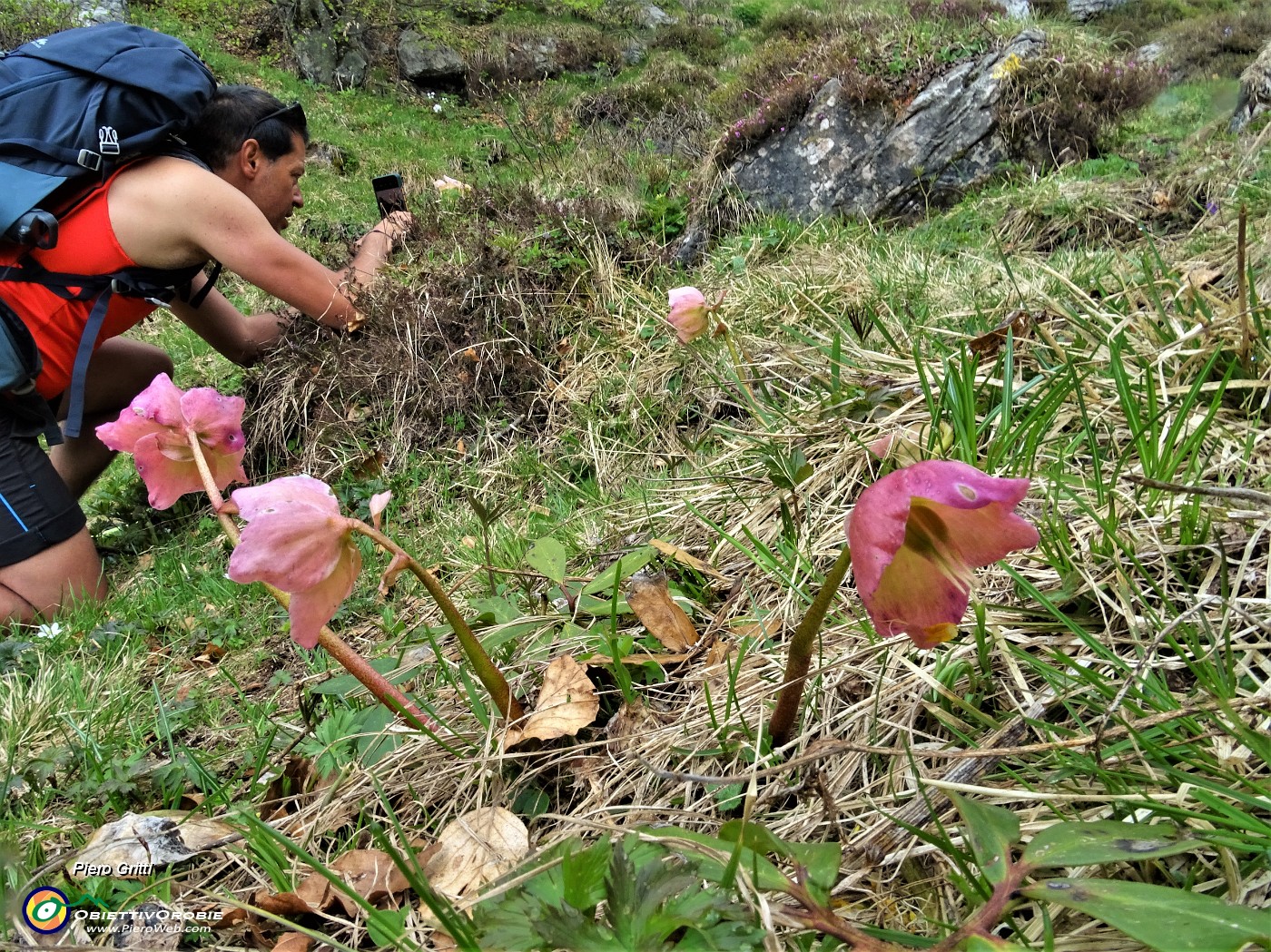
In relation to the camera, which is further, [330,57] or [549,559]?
[330,57]

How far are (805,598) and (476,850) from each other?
0.63 metres

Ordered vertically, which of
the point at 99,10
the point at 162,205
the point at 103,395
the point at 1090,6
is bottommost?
the point at 103,395

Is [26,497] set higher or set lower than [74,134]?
lower

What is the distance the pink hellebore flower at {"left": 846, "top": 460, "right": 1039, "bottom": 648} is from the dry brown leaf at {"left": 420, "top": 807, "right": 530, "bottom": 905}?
0.52m

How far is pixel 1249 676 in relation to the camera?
839 millimetres

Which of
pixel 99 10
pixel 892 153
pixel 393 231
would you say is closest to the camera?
pixel 393 231

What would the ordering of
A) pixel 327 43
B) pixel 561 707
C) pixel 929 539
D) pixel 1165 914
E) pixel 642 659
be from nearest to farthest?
pixel 1165 914 → pixel 929 539 → pixel 561 707 → pixel 642 659 → pixel 327 43

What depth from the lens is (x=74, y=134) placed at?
2.77m

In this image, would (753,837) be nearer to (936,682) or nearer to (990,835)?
(990,835)

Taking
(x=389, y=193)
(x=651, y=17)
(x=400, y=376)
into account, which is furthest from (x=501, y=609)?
(x=651, y=17)

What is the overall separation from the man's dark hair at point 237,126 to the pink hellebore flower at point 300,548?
10.3ft

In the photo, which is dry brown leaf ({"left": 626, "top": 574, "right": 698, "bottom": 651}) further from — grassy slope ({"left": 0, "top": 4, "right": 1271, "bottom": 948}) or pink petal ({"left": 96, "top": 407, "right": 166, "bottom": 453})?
pink petal ({"left": 96, "top": 407, "right": 166, "bottom": 453})

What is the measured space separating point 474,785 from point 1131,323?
1.68 meters

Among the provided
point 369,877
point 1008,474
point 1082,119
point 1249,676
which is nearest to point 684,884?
point 369,877
